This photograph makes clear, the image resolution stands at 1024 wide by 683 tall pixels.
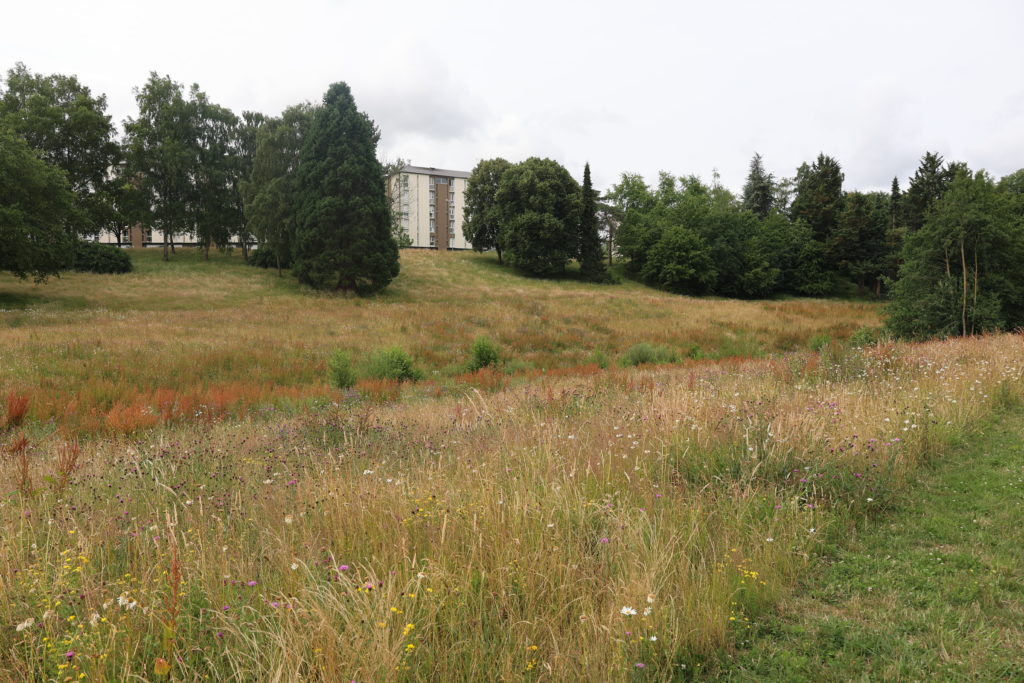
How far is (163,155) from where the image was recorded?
42.6 m

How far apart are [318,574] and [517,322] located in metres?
23.1

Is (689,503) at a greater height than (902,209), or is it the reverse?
(902,209)

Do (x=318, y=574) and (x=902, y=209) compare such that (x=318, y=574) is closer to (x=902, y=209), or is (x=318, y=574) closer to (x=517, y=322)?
(x=517, y=322)

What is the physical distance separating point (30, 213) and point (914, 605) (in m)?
37.6

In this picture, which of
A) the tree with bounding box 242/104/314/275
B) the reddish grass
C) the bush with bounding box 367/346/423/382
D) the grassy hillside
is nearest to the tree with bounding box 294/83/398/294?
the tree with bounding box 242/104/314/275

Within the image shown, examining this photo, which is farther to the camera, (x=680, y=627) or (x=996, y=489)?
(x=996, y=489)

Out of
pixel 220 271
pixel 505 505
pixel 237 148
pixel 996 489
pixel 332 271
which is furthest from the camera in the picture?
pixel 237 148

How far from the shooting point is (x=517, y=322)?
1023 inches

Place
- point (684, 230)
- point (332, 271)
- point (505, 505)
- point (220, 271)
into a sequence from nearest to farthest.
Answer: point (505, 505), point (332, 271), point (220, 271), point (684, 230)

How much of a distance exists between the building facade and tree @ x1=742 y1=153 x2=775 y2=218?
140 ft

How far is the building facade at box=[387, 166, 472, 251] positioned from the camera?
86125 millimetres

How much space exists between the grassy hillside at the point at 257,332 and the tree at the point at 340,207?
7.49 feet

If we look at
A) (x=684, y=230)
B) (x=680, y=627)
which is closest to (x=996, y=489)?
(x=680, y=627)

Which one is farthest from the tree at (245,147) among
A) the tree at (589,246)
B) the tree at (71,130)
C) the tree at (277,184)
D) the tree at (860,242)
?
the tree at (860,242)
